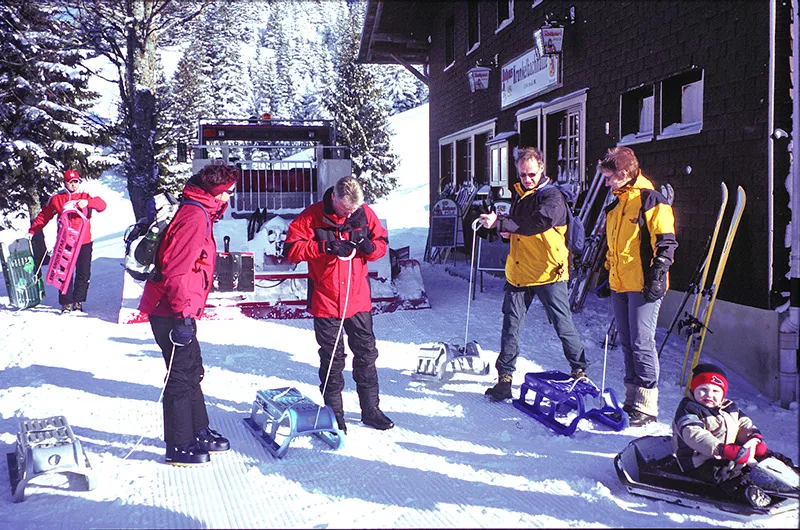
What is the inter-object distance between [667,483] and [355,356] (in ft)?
6.87

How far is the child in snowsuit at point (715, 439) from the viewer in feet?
10.8

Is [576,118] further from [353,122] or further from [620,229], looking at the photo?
[353,122]

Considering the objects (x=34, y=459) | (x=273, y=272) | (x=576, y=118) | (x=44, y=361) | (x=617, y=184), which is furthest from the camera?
(x=576, y=118)

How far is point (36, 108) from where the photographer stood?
18.8m

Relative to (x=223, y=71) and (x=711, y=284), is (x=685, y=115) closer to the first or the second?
(x=711, y=284)

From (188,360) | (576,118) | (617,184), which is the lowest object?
(188,360)

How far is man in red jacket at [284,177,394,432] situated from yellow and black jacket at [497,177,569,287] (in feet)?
3.50

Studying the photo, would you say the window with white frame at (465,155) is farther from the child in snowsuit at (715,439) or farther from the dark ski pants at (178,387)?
the child in snowsuit at (715,439)

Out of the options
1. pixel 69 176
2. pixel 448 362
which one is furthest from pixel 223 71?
pixel 448 362

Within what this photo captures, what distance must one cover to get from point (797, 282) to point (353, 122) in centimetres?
3567

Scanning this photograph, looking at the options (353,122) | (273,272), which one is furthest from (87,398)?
(353,122)

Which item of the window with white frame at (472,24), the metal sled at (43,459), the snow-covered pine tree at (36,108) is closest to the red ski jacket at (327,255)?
the metal sled at (43,459)

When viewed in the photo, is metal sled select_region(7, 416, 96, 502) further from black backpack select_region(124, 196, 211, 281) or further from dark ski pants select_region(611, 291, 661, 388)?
dark ski pants select_region(611, 291, 661, 388)

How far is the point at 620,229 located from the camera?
15.4ft
